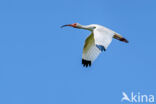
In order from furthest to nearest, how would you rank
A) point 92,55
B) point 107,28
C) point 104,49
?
1. point 92,55
2. point 107,28
3. point 104,49

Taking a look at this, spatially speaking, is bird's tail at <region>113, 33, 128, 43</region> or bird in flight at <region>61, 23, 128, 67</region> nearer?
bird in flight at <region>61, 23, 128, 67</region>

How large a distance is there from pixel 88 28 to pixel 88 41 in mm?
1036

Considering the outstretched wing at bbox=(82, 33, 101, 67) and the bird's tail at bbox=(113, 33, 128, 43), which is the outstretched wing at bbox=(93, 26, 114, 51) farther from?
the outstretched wing at bbox=(82, 33, 101, 67)

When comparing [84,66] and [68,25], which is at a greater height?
[68,25]

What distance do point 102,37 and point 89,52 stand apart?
314 centimetres

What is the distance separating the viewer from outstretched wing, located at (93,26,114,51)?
18702mm

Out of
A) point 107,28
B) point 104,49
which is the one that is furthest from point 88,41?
point 104,49

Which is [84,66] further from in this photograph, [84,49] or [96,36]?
[96,36]

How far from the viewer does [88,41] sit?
73.6 feet

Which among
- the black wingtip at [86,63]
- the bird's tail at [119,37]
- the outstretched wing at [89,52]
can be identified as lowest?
the black wingtip at [86,63]

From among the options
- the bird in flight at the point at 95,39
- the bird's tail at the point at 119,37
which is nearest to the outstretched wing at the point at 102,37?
the bird in flight at the point at 95,39

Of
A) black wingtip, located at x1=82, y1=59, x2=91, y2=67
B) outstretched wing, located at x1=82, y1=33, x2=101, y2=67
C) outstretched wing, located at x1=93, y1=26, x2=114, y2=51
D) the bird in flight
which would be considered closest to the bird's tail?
the bird in flight

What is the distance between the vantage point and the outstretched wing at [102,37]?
18.7 meters

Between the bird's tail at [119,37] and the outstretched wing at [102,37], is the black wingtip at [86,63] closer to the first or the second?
the bird's tail at [119,37]
